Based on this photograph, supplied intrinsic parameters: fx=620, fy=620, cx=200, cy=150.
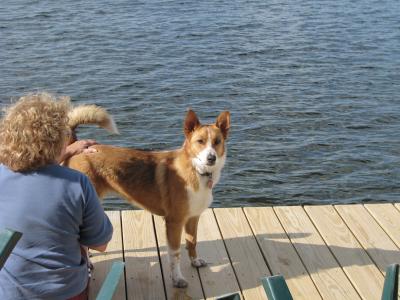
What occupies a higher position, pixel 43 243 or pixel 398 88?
pixel 43 243

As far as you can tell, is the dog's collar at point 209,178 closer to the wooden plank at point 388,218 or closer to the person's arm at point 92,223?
the person's arm at point 92,223

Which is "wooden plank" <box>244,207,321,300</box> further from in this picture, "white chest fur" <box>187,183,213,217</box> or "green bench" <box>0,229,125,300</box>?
"green bench" <box>0,229,125,300</box>

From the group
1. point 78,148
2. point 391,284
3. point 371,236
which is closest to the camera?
point 391,284

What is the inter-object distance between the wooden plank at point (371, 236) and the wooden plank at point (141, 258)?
1.68m

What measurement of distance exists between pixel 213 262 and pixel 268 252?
1.53 feet

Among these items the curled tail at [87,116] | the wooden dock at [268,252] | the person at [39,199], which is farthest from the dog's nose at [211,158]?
the person at [39,199]

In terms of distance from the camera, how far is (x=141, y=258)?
4.70m

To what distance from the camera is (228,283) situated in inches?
174

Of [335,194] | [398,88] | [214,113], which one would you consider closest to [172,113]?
[214,113]

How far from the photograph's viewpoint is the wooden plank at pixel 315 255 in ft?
14.2

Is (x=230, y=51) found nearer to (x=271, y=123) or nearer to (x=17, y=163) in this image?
(x=271, y=123)

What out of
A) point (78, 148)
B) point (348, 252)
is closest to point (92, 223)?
point (78, 148)

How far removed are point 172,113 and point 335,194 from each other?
3198mm

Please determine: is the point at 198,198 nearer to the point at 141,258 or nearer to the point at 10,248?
the point at 141,258
